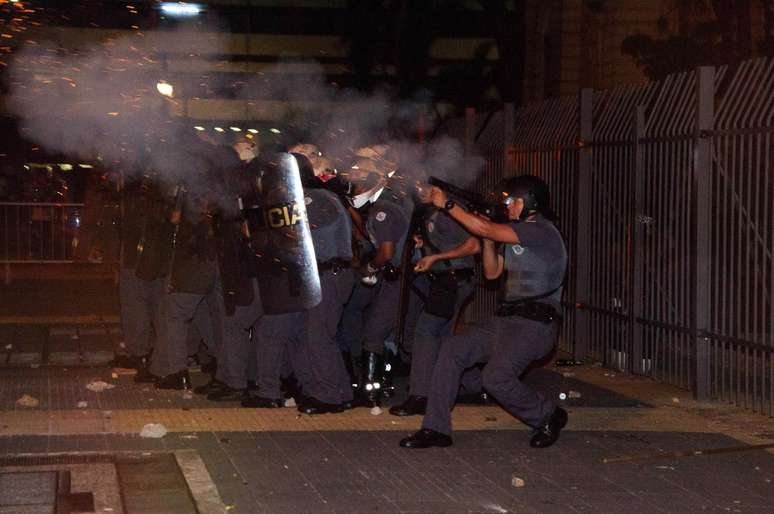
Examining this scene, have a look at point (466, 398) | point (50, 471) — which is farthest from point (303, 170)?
point (50, 471)

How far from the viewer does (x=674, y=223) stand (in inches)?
428

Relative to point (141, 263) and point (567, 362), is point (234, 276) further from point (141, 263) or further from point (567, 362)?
point (567, 362)

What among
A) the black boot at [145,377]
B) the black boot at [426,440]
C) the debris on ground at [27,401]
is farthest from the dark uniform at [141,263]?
the black boot at [426,440]

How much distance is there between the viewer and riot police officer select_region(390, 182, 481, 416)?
9766mm

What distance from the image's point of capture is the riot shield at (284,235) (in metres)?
9.50

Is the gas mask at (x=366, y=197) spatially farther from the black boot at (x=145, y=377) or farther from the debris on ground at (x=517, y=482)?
the debris on ground at (x=517, y=482)

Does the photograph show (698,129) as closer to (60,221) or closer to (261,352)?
(261,352)

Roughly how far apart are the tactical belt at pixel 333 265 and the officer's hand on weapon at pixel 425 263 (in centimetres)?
54

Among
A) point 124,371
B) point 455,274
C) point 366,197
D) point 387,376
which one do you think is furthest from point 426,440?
point 124,371

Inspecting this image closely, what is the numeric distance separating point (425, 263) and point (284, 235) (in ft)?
3.51

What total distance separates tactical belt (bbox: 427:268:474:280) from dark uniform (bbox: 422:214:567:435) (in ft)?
4.41

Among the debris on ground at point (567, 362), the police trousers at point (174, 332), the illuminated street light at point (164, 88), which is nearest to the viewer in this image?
the police trousers at point (174, 332)

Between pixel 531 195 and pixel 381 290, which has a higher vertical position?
pixel 531 195

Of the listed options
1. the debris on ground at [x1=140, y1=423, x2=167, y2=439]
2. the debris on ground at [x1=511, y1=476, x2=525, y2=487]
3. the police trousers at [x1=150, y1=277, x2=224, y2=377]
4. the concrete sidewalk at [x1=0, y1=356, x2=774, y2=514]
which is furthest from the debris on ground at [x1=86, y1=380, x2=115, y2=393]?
the debris on ground at [x1=511, y1=476, x2=525, y2=487]
